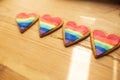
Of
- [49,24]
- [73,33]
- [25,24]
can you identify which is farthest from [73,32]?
[25,24]

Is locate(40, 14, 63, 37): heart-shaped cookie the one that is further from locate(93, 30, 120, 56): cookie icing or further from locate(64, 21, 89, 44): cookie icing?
locate(93, 30, 120, 56): cookie icing

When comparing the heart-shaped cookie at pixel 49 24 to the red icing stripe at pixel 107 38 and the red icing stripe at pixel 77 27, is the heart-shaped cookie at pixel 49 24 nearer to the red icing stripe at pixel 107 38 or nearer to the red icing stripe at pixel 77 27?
the red icing stripe at pixel 77 27

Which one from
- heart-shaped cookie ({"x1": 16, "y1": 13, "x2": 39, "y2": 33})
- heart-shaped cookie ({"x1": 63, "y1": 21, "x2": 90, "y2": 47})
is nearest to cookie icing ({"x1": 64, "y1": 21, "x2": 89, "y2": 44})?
heart-shaped cookie ({"x1": 63, "y1": 21, "x2": 90, "y2": 47})

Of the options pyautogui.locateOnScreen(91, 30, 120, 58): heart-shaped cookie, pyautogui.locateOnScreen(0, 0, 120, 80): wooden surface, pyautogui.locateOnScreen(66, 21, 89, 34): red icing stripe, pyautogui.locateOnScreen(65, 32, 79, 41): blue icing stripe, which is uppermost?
pyautogui.locateOnScreen(91, 30, 120, 58): heart-shaped cookie

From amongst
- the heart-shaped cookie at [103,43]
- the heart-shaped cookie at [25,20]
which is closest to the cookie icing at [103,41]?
the heart-shaped cookie at [103,43]

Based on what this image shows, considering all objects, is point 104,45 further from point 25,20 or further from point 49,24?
point 25,20

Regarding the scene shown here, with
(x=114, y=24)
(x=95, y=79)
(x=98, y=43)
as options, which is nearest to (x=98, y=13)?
(x=114, y=24)
